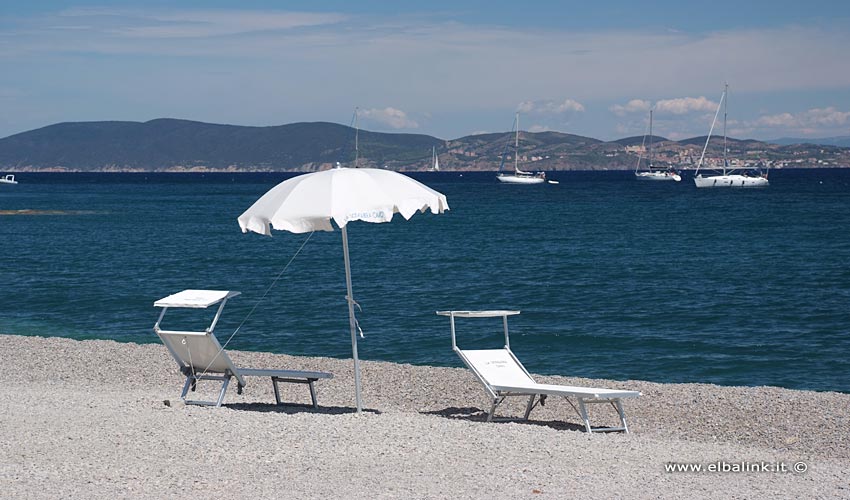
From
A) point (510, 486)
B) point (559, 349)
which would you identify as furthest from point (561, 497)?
point (559, 349)

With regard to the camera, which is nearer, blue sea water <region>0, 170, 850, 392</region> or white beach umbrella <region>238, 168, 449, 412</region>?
white beach umbrella <region>238, 168, 449, 412</region>

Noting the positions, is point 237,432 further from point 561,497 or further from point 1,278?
point 1,278

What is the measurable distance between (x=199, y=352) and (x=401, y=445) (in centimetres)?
288

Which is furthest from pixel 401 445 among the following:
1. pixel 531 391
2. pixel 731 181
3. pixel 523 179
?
pixel 523 179

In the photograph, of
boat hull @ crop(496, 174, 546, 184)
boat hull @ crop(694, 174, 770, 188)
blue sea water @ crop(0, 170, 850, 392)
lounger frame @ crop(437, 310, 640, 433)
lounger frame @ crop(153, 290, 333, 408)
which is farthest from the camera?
boat hull @ crop(496, 174, 546, 184)

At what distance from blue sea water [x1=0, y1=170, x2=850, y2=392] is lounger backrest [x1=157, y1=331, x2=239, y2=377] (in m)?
6.28

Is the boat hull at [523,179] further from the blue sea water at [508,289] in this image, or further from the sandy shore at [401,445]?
the sandy shore at [401,445]

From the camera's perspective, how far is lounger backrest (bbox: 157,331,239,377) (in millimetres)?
9516

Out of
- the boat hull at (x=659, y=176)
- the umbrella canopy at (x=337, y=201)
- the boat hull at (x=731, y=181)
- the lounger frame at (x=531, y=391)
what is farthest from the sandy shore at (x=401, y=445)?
the boat hull at (x=659, y=176)

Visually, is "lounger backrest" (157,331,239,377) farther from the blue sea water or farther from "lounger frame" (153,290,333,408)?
the blue sea water

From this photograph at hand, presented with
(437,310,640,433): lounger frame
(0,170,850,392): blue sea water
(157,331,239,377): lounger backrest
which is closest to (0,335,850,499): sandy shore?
(437,310,640,433): lounger frame

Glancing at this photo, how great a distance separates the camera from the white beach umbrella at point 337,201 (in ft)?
27.3

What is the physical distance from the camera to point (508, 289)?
85.3ft

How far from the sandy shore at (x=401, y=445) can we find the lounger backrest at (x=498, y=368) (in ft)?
1.51
